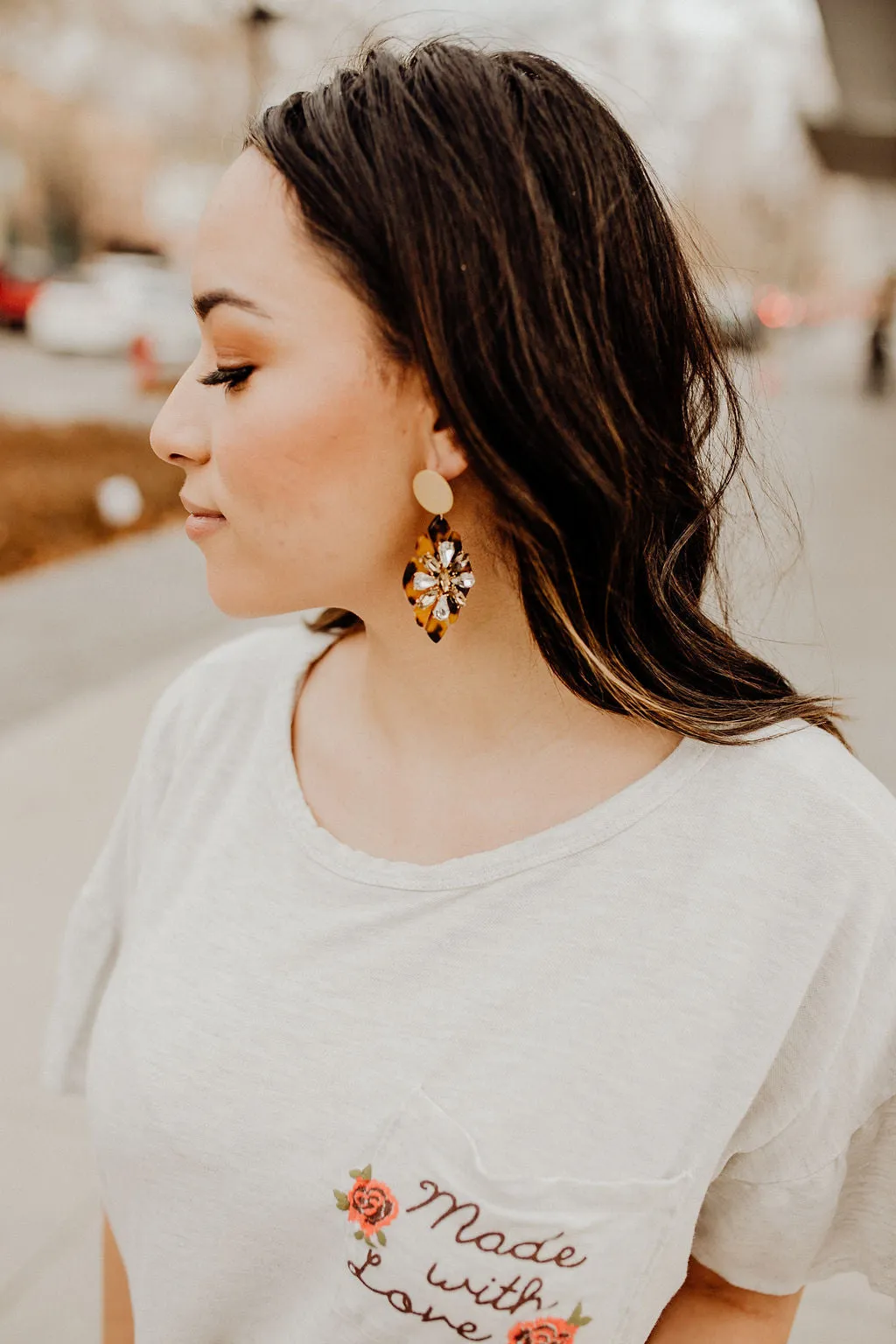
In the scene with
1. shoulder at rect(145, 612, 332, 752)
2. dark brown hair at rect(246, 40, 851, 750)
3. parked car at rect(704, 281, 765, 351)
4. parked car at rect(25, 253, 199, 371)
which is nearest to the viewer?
dark brown hair at rect(246, 40, 851, 750)

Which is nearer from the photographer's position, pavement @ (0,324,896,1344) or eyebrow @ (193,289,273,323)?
eyebrow @ (193,289,273,323)

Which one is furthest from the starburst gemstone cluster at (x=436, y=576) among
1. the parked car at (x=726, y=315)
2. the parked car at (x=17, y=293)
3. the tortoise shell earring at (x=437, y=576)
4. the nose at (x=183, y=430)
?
the parked car at (x=17, y=293)

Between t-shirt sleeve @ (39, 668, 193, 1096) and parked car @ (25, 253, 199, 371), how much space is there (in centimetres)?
1766

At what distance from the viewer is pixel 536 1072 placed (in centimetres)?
106

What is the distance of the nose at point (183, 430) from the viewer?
1.15 meters

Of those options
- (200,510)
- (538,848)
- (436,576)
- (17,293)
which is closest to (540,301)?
(436,576)

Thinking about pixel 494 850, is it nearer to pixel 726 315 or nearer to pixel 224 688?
pixel 224 688

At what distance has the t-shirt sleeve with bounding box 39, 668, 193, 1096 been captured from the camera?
1.45 meters

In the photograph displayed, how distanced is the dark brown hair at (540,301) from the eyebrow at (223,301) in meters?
0.09

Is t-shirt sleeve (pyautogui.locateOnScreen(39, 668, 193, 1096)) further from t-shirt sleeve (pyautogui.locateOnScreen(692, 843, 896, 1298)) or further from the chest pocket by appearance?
t-shirt sleeve (pyautogui.locateOnScreen(692, 843, 896, 1298))

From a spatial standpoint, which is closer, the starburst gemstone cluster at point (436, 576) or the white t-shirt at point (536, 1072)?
the white t-shirt at point (536, 1072)

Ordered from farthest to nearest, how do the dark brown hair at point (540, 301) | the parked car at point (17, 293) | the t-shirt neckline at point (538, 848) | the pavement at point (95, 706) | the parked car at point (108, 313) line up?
1. the parked car at point (17, 293)
2. the parked car at point (108, 313)
3. the pavement at point (95, 706)
4. the t-shirt neckline at point (538, 848)
5. the dark brown hair at point (540, 301)

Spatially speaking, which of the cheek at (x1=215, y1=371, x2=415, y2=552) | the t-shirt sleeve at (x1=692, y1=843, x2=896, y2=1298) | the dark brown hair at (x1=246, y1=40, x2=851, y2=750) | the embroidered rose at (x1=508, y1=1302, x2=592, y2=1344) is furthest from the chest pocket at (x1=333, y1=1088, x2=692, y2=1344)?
the cheek at (x1=215, y1=371, x2=415, y2=552)

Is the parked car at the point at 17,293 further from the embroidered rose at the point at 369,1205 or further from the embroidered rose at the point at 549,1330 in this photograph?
the embroidered rose at the point at 549,1330
